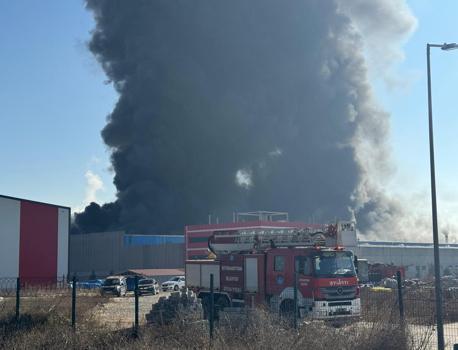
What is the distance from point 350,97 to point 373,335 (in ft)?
297

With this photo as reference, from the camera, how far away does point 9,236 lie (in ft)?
137

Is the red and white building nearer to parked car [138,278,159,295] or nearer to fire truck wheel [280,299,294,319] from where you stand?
parked car [138,278,159,295]

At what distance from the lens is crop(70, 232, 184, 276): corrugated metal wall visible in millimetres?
80500

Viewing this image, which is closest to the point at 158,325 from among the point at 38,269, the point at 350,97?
the point at 38,269

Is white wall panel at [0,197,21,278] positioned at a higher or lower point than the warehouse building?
higher

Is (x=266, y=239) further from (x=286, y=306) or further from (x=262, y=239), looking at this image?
(x=286, y=306)

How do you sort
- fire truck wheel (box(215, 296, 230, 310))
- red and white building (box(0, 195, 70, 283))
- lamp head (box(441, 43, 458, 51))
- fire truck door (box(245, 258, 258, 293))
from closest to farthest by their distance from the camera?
1. lamp head (box(441, 43, 458, 51))
2. fire truck door (box(245, 258, 258, 293))
3. fire truck wheel (box(215, 296, 230, 310))
4. red and white building (box(0, 195, 70, 283))

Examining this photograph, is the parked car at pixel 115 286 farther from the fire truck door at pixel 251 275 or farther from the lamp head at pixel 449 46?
the lamp head at pixel 449 46

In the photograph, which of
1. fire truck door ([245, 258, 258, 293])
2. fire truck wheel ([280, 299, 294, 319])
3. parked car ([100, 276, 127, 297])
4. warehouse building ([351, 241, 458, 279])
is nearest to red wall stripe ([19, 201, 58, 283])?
parked car ([100, 276, 127, 297])

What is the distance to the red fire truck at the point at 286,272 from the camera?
61.7ft

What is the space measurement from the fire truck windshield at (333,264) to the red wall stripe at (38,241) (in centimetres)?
2825

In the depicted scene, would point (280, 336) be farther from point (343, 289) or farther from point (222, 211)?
Result: point (222, 211)

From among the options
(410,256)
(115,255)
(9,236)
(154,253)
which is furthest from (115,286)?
(410,256)

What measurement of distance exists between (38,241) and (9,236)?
7.77ft
